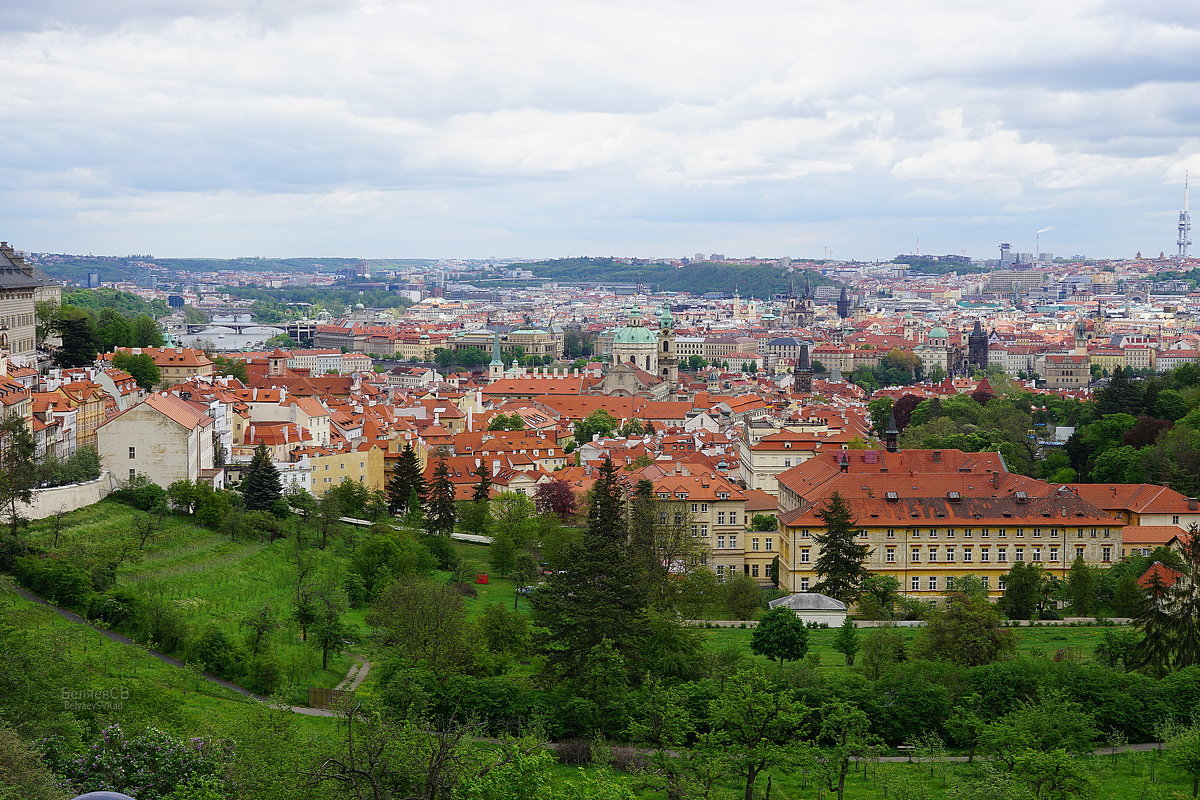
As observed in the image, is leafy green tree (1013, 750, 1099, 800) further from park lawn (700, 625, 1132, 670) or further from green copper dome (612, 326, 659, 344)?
green copper dome (612, 326, 659, 344)

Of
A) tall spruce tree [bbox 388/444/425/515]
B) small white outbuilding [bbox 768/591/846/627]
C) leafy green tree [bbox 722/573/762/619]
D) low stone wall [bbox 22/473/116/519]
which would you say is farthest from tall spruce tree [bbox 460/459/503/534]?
small white outbuilding [bbox 768/591/846/627]

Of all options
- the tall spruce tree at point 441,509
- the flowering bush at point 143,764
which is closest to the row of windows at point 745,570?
the tall spruce tree at point 441,509

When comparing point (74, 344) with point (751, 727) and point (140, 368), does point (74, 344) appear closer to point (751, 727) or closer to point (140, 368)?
point (140, 368)

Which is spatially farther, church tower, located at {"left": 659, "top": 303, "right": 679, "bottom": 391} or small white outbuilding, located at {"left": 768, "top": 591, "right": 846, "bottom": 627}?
church tower, located at {"left": 659, "top": 303, "right": 679, "bottom": 391}

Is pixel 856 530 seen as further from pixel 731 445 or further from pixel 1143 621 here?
pixel 731 445

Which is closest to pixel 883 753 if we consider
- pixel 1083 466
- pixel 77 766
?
pixel 77 766

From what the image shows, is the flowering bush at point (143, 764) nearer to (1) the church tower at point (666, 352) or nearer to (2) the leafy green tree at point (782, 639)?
(2) the leafy green tree at point (782, 639)
